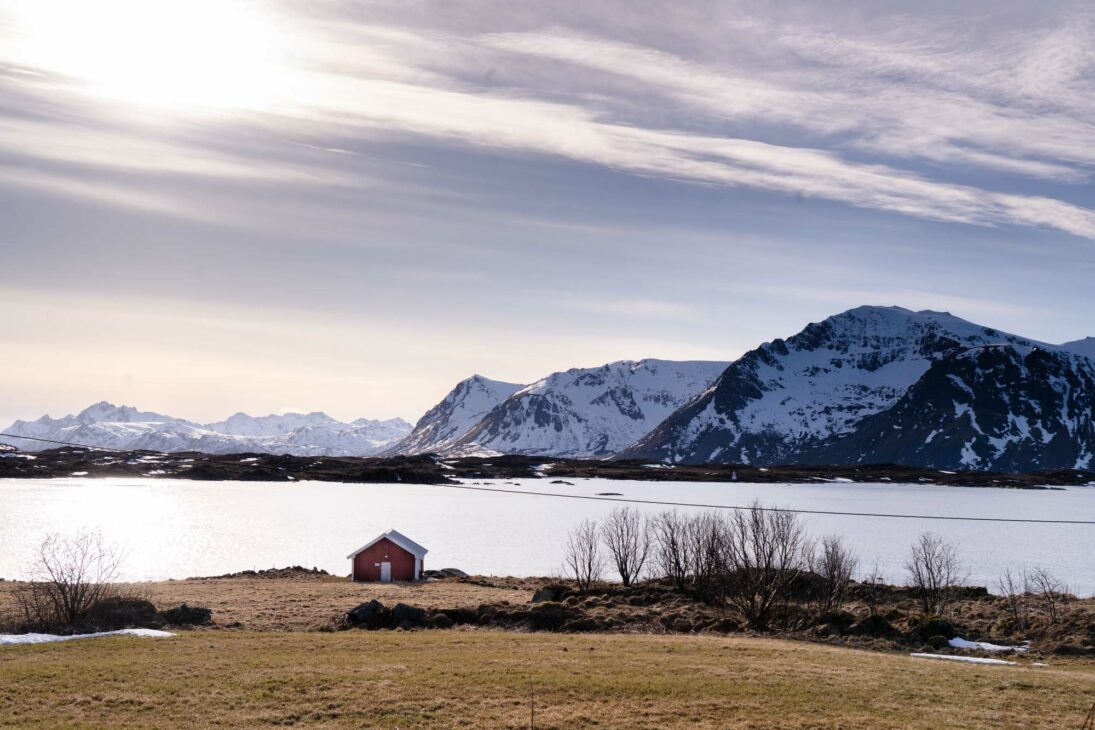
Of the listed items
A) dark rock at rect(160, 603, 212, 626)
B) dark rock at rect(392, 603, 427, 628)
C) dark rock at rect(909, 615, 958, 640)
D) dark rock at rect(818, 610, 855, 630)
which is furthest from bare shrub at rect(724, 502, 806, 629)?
dark rock at rect(160, 603, 212, 626)

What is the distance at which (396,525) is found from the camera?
111938 millimetres

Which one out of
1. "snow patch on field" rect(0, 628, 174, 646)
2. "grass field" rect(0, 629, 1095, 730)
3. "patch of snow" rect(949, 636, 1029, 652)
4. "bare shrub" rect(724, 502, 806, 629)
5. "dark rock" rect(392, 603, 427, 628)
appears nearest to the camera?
"grass field" rect(0, 629, 1095, 730)

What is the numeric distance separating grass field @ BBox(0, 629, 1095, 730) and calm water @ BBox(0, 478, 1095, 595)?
4544cm

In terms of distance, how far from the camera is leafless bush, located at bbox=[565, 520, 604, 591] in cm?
6043

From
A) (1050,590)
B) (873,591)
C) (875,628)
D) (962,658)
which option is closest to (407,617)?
(875,628)

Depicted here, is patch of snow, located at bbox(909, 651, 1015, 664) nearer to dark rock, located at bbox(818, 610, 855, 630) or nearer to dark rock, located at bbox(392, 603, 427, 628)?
dark rock, located at bbox(818, 610, 855, 630)

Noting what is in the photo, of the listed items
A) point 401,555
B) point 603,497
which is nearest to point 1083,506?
point 603,497

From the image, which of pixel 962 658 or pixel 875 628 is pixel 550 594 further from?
pixel 962 658

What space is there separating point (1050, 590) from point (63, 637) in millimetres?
46938

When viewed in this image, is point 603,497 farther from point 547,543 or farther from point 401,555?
point 401,555

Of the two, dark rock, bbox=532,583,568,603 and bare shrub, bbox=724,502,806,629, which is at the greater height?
bare shrub, bbox=724,502,806,629

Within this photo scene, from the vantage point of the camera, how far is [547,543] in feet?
312

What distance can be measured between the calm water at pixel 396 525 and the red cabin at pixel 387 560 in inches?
415

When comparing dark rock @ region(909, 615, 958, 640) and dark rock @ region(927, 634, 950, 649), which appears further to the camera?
dark rock @ region(909, 615, 958, 640)
